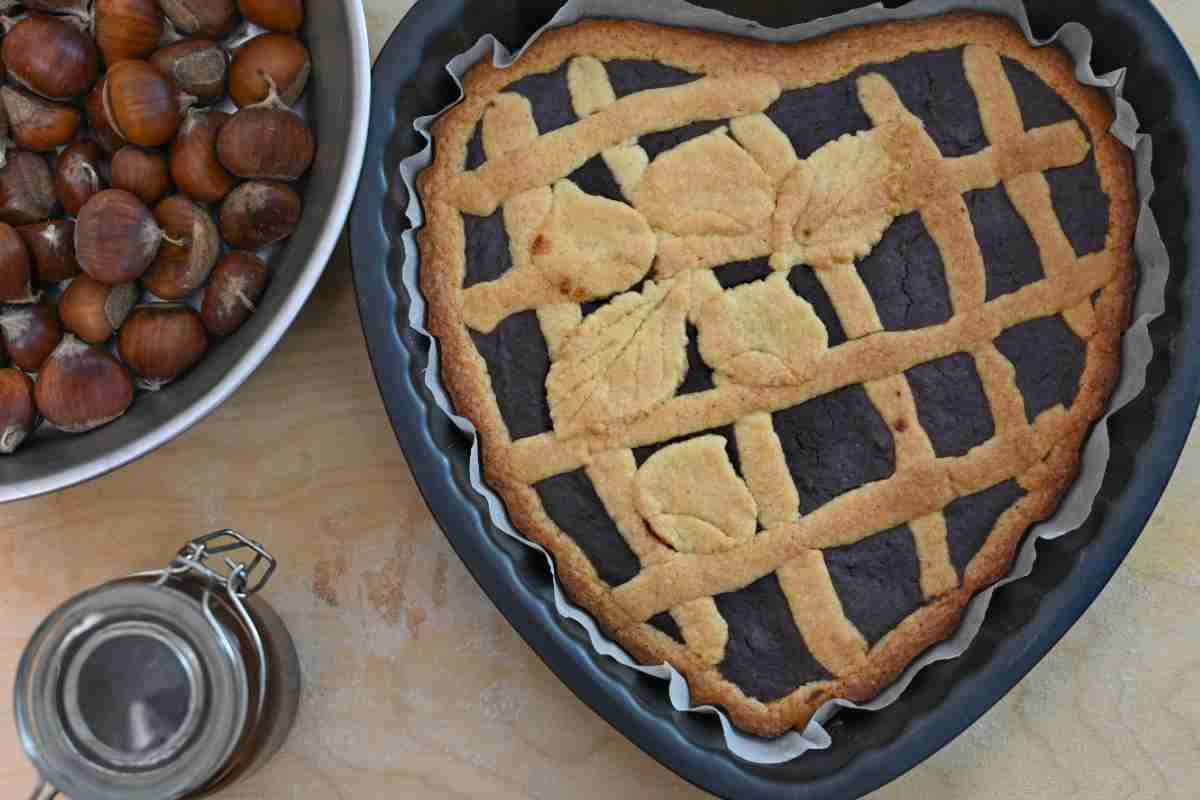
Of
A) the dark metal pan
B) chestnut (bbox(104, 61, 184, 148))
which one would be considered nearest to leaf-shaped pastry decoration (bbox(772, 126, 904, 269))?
the dark metal pan

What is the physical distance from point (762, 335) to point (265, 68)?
0.56 meters

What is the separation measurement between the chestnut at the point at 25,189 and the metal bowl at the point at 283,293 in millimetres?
212

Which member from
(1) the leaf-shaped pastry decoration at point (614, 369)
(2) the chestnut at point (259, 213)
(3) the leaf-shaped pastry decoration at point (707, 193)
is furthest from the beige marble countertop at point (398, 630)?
(3) the leaf-shaped pastry decoration at point (707, 193)

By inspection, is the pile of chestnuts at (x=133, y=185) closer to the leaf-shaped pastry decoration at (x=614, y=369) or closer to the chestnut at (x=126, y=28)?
the chestnut at (x=126, y=28)

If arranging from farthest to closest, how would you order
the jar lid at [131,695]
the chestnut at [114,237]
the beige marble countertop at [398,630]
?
the beige marble countertop at [398,630] → the chestnut at [114,237] → the jar lid at [131,695]

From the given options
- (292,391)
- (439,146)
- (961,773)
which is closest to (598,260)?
(439,146)

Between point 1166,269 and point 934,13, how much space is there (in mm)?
353

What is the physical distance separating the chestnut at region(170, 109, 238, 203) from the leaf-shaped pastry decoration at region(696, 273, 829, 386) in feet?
1.62

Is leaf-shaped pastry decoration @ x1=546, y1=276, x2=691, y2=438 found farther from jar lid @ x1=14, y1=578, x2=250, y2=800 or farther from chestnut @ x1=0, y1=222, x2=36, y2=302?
chestnut @ x1=0, y1=222, x2=36, y2=302

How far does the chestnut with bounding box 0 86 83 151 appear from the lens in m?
1.05

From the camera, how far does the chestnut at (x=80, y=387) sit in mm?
1023

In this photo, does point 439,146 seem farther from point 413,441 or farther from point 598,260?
point 413,441

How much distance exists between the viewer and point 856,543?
1.06 metres

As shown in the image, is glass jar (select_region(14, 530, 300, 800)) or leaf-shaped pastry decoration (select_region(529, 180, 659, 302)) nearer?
glass jar (select_region(14, 530, 300, 800))
